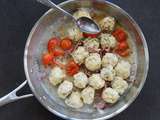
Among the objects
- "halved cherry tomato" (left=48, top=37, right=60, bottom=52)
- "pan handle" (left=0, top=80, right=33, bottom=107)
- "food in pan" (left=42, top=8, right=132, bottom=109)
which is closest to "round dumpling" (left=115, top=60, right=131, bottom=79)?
"food in pan" (left=42, top=8, right=132, bottom=109)

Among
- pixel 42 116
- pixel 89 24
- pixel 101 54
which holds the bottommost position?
pixel 42 116

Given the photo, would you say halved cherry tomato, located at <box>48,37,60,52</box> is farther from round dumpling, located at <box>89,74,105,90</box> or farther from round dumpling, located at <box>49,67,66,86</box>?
round dumpling, located at <box>89,74,105,90</box>

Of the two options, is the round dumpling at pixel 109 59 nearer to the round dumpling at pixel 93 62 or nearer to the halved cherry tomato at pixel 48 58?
the round dumpling at pixel 93 62

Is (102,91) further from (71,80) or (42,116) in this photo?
(42,116)

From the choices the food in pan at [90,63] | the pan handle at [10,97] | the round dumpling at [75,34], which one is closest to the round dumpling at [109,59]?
the food in pan at [90,63]

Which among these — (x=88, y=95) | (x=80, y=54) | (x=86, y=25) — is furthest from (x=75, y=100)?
(x=86, y=25)

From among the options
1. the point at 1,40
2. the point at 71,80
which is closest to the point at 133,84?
the point at 71,80
